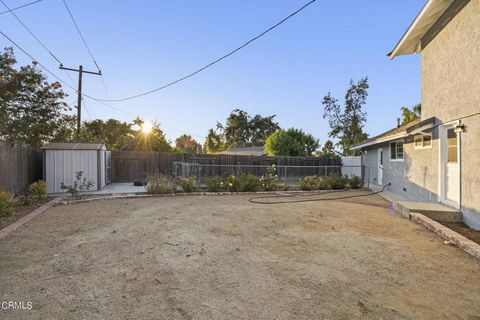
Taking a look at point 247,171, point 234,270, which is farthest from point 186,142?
point 234,270

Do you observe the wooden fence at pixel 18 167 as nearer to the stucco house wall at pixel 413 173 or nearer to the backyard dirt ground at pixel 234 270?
the backyard dirt ground at pixel 234 270

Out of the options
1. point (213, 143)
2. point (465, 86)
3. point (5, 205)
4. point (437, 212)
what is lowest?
point (437, 212)

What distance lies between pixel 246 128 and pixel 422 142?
130 ft

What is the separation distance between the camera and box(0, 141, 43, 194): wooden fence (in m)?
8.20

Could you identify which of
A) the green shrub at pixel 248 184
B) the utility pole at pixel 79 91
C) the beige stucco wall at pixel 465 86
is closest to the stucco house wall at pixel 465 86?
the beige stucco wall at pixel 465 86

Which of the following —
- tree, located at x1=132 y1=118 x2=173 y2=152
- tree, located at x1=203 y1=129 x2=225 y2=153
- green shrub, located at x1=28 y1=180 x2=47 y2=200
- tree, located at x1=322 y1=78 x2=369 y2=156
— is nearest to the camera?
green shrub, located at x1=28 y1=180 x2=47 y2=200

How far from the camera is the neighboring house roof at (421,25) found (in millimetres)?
6920

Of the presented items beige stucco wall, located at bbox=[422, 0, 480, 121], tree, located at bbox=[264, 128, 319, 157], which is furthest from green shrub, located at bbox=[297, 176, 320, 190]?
tree, located at bbox=[264, 128, 319, 157]

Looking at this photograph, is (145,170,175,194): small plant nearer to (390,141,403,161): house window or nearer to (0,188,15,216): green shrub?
(0,188,15,216): green shrub

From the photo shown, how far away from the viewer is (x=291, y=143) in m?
25.5

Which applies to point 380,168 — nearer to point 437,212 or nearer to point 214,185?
point 437,212

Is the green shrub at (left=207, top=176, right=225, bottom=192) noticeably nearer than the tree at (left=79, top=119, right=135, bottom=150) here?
Yes
